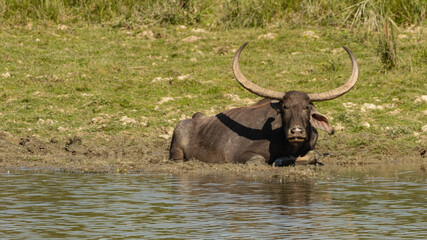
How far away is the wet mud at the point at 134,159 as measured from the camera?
11.1 meters

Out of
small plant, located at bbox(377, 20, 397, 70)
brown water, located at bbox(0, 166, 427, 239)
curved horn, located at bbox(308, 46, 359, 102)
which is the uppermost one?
small plant, located at bbox(377, 20, 397, 70)

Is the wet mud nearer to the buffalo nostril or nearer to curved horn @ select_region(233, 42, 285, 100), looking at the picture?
the buffalo nostril

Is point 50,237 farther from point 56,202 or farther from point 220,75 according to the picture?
point 220,75

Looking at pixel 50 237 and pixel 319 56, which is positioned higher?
pixel 319 56

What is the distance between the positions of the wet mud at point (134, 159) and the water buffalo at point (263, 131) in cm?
28

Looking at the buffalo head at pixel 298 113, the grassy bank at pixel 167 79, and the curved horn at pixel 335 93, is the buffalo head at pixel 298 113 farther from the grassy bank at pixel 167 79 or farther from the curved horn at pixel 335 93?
the grassy bank at pixel 167 79

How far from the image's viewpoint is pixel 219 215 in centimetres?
775

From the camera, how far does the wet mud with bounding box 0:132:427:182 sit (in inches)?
436

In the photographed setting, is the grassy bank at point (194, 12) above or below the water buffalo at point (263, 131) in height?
above

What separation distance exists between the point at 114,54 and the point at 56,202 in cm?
1065

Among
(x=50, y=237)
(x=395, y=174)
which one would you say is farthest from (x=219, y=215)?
(x=395, y=174)

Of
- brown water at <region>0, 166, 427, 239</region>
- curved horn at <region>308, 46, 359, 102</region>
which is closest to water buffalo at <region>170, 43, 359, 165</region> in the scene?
curved horn at <region>308, 46, 359, 102</region>

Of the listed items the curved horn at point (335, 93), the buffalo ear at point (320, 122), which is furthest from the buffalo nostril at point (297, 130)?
the curved horn at point (335, 93)

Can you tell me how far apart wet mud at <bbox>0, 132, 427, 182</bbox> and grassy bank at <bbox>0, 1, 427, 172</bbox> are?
0.14 feet
